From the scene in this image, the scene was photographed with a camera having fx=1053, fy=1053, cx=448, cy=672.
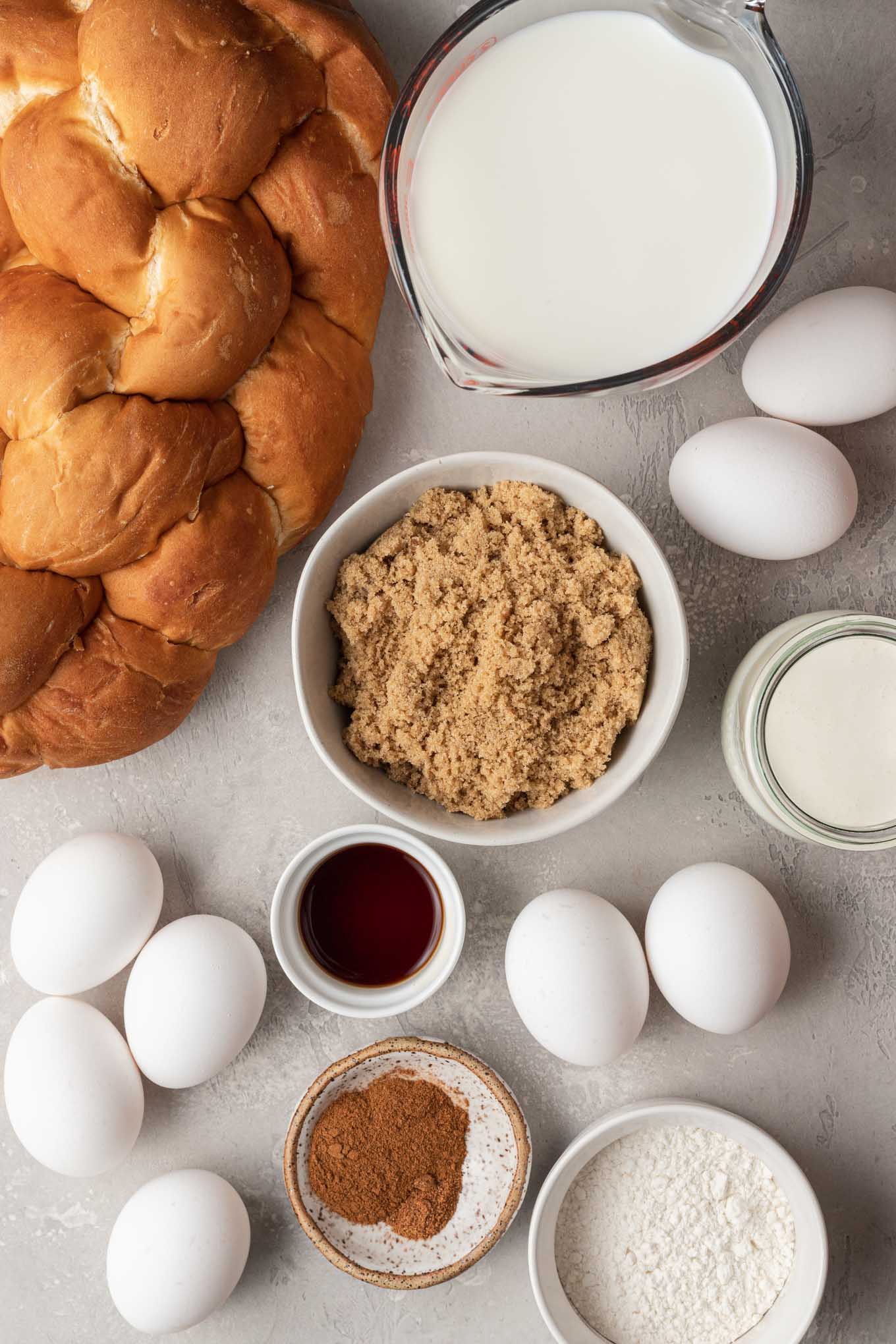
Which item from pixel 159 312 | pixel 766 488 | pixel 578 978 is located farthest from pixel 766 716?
pixel 159 312

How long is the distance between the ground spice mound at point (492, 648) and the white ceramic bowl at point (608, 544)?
17mm

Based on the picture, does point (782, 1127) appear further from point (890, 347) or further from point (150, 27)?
point (150, 27)

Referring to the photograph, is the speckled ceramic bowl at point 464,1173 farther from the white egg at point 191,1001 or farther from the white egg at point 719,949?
the white egg at point 719,949

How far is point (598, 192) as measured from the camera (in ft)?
3.69

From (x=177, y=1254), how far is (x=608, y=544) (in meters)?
1.14

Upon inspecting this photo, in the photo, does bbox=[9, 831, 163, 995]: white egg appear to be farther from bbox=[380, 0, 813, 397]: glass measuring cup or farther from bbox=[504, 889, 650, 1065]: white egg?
bbox=[380, 0, 813, 397]: glass measuring cup

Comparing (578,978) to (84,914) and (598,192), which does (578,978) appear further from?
(598,192)

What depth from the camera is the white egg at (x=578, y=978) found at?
1385mm

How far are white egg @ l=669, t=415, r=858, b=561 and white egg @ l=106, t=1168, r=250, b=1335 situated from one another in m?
1.16

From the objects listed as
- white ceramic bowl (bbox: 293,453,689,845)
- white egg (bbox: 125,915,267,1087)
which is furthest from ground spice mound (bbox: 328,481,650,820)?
white egg (bbox: 125,915,267,1087)

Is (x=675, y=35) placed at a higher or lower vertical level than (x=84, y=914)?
higher

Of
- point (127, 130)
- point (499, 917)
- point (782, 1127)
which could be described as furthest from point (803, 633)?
point (127, 130)

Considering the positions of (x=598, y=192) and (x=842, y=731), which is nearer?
(x=598, y=192)

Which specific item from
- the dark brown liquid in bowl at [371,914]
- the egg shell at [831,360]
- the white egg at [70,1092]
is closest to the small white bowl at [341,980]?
the dark brown liquid in bowl at [371,914]
